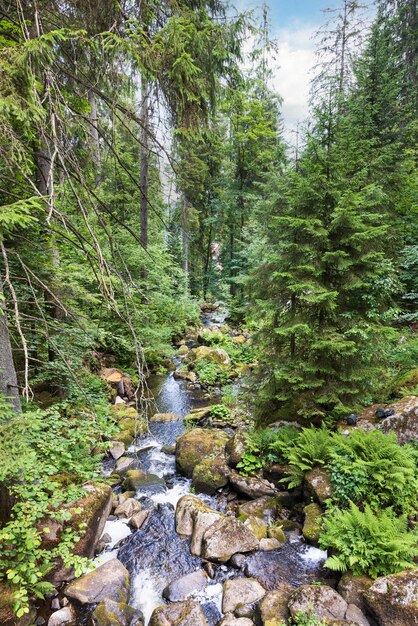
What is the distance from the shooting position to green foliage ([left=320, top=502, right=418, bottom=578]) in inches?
149

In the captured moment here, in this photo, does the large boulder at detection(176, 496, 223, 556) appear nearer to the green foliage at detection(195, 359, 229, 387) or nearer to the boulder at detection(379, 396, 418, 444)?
the boulder at detection(379, 396, 418, 444)

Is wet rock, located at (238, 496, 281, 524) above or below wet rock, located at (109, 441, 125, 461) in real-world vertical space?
below

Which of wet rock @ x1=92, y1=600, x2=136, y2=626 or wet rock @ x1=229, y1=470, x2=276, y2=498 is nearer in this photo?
wet rock @ x1=92, y1=600, x2=136, y2=626

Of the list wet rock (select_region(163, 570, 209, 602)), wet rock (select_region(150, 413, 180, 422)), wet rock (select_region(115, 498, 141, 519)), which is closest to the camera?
wet rock (select_region(163, 570, 209, 602))

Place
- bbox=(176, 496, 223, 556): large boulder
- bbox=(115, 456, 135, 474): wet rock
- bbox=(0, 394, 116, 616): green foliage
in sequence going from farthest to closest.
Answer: bbox=(115, 456, 135, 474): wet rock → bbox=(176, 496, 223, 556): large boulder → bbox=(0, 394, 116, 616): green foliage

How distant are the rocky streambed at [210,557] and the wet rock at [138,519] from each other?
0.01 metres

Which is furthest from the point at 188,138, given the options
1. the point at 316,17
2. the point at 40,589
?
the point at 316,17

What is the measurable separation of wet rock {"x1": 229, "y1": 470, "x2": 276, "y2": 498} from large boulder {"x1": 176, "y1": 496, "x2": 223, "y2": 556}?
70cm

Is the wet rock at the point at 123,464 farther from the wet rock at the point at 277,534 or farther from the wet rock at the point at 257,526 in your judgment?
the wet rock at the point at 277,534

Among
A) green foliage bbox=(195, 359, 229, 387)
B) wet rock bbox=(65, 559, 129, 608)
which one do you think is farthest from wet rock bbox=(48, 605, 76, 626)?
green foliage bbox=(195, 359, 229, 387)

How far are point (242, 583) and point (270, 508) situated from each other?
138 cm

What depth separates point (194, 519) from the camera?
16.7 feet

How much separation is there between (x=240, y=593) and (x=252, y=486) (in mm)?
1783

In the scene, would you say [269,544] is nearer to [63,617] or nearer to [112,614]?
[112,614]
